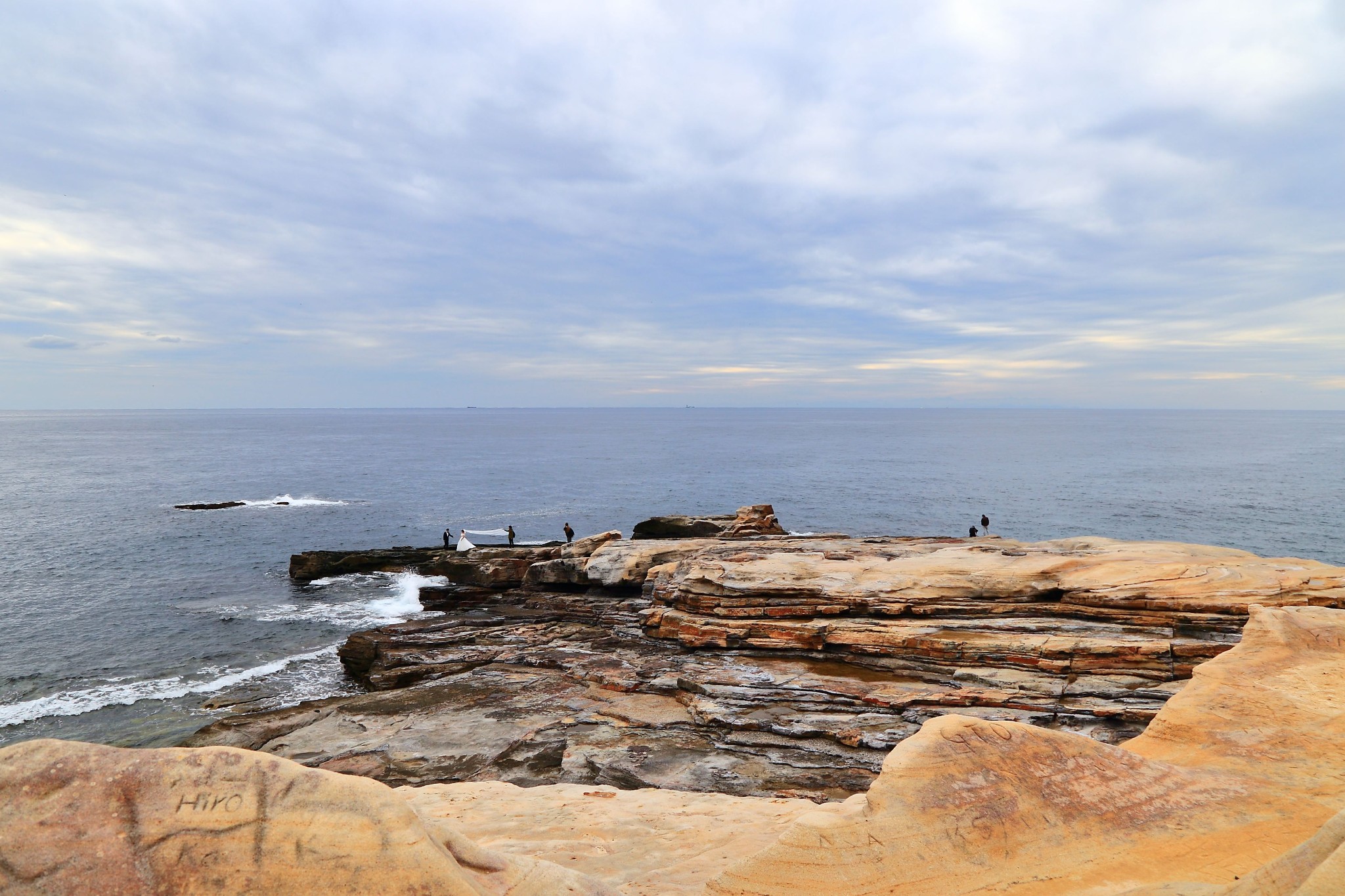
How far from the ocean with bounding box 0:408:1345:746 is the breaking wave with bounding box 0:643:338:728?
0.38ft

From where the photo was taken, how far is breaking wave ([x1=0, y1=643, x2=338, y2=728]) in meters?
26.7

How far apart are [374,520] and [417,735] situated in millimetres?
56306

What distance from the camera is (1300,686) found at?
39.1 ft

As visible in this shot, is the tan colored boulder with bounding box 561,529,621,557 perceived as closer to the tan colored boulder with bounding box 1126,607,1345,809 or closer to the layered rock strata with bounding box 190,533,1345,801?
the layered rock strata with bounding box 190,533,1345,801

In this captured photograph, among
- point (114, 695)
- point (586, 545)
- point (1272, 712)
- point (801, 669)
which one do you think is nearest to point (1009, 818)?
point (1272, 712)

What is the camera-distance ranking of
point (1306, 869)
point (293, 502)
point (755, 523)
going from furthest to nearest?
point (293, 502) < point (755, 523) < point (1306, 869)

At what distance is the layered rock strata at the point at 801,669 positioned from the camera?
16250mm

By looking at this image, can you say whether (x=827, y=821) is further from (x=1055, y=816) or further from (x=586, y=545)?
(x=586, y=545)

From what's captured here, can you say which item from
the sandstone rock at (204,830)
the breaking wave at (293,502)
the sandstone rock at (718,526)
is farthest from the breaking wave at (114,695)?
the breaking wave at (293,502)

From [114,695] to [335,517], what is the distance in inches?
1766

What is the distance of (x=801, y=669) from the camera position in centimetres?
2023

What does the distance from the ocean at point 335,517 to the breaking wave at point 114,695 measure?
0.38 ft

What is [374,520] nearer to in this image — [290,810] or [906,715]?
[906,715]

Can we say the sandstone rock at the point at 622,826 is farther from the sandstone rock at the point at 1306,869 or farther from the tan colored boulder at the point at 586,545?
the tan colored boulder at the point at 586,545
